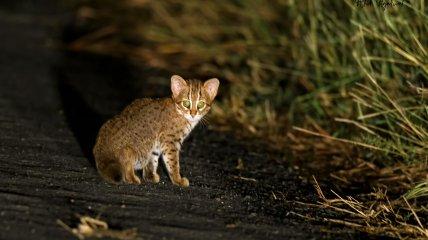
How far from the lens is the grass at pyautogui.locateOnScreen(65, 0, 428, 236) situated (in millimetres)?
6488

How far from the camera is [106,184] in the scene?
5.29m

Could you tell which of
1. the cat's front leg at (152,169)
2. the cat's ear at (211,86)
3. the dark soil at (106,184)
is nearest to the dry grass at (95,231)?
the dark soil at (106,184)

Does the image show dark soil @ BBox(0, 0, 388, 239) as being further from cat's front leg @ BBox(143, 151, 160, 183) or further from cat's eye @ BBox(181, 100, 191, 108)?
cat's eye @ BBox(181, 100, 191, 108)

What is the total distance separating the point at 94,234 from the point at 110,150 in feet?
4.02

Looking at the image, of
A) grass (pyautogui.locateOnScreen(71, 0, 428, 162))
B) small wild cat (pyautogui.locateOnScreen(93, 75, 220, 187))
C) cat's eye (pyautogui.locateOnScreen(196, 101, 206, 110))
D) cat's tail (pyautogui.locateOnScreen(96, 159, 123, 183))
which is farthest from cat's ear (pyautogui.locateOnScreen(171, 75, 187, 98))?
grass (pyautogui.locateOnScreen(71, 0, 428, 162))

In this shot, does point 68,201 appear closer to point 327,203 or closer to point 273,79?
point 327,203

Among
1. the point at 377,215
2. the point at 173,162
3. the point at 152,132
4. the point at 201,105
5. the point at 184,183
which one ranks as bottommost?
the point at 377,215

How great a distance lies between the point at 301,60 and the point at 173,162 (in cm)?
318

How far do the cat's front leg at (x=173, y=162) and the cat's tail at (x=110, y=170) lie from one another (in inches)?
15.8

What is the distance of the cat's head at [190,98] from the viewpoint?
19.3 feet

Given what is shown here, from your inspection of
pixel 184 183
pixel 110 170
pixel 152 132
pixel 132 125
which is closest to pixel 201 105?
pixel 152 132

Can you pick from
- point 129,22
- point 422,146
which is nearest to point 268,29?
point 129,22

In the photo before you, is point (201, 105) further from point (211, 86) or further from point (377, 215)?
point (377, 215)

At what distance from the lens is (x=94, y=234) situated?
4.30 metres
